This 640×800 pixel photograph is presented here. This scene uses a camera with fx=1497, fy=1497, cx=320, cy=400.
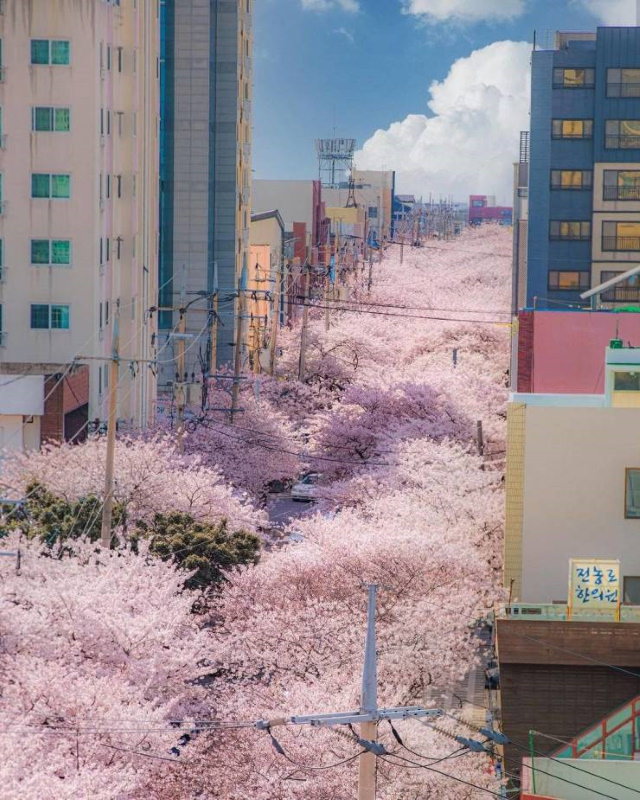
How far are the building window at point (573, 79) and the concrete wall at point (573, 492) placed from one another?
52.1m

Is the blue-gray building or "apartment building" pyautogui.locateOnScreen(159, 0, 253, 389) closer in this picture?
"apartment building" pyautogui.locateOnScreen(159, 0, 253, 389)

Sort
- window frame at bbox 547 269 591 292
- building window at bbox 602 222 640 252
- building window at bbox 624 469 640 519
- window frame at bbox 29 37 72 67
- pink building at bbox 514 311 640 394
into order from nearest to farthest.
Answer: building window at bbox 624 469 640 519 < pink building at bbox 514 311 640 394 < window frame at bbox 29 37 72 67 < building window at bbox 602 222 640 252 < window frame at bbox 547 269 591 292

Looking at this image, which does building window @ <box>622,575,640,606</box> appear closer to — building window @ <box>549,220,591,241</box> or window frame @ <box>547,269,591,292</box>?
window frame @ <box>547,269,591,292</box>

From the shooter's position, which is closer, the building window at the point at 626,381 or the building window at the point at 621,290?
the building window at the point at 626,381

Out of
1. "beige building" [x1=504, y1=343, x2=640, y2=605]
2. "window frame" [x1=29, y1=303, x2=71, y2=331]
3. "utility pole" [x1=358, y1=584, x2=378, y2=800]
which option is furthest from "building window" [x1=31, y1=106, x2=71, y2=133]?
"utility pole" [x1=358, y1=584, x2=378, y2=800]

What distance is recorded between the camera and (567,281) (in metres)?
77.6

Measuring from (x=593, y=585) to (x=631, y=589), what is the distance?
3.49 m

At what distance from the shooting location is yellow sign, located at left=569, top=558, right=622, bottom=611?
80.5 ft

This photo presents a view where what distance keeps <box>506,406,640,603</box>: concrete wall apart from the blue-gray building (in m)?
48.8

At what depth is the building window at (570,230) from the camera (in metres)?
77.2

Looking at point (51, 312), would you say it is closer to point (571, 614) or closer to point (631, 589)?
point (631, 589)

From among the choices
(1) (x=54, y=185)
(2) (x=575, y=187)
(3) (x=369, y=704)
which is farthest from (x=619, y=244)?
(3) (x=369, y=704)

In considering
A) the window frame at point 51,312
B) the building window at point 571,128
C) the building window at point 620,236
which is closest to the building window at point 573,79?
the building window at point 571,128

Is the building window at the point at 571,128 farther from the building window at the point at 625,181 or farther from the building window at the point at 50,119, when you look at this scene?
the building window at the point at 50,119
